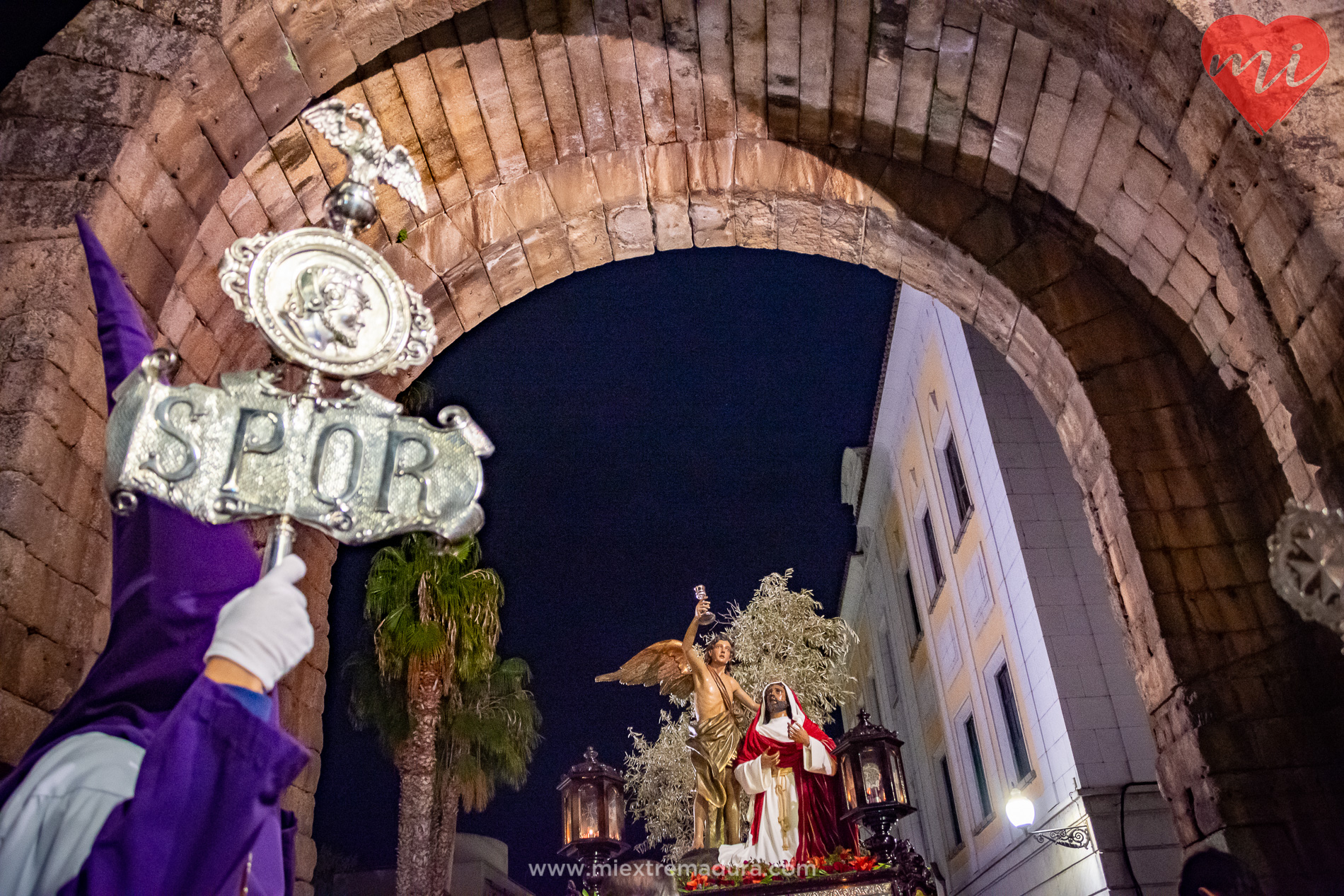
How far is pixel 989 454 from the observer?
→ 11.6 meters

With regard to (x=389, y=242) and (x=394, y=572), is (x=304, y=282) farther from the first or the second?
(x=394, y=572)

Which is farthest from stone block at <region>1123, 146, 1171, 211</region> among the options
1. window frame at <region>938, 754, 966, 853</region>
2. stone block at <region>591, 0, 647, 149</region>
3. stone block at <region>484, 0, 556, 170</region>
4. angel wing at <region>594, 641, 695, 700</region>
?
window frame at <region>938, 754, 966, 853</region>

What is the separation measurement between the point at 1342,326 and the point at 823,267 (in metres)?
19.9

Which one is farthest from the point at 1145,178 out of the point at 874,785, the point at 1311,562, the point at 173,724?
Result: the point at 173,724

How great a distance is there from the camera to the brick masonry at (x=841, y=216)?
3586 mm

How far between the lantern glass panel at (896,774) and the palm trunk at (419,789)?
784 centimetres

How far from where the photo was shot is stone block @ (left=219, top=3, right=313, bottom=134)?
13.4ft

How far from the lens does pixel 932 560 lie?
1577cm

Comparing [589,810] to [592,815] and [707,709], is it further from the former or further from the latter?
[707,709]

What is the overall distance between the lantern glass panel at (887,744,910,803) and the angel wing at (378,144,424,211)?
18.7ft

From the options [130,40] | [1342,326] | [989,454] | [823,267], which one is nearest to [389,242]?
[130,40]

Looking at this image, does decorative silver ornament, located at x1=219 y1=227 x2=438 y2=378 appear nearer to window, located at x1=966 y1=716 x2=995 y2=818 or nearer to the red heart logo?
the red heart logo

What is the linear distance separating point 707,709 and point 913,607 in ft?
34.8

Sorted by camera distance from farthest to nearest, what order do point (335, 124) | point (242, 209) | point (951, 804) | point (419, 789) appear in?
point (951, 804), point (419, 789), point (242, 209), point (335, 124)
